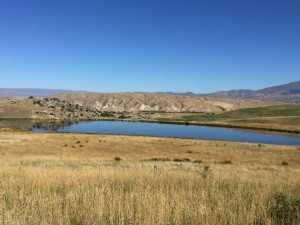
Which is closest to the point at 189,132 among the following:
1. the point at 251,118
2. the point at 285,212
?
the point at 251,118

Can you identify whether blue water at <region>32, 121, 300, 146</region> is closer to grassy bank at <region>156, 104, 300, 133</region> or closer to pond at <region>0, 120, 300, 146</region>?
pond at <region>0, 120, 300, 146</region>

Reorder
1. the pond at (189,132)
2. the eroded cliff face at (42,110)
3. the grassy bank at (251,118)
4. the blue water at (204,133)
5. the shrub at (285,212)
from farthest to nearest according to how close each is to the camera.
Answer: the eroded cliff face at (42,110) < the grassy bank at (251,118) < the pond at (189,132) < the blue water at (204,133) < the shrub at (285,212)

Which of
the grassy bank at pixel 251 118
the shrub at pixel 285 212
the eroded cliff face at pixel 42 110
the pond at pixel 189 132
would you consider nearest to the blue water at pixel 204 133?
the pond at pixel 189 132

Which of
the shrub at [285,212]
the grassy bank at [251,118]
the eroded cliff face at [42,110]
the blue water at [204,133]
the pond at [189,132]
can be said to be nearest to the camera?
the shrub at [285,212]

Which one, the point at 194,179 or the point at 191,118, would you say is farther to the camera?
the point at 191,118

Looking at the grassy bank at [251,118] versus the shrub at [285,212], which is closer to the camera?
the shrub at [285,212]

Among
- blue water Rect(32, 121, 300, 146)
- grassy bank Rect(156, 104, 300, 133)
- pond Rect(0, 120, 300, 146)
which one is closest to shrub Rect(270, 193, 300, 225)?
pond Rect(0, 120, 300, 146)

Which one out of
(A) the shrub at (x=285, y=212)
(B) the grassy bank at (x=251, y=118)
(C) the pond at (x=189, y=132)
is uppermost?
(A) the shrub at (x=285, y=212)

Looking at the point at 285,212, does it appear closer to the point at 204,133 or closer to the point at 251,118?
the point at 204,133

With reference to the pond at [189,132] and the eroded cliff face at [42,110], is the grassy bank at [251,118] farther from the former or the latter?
the eroded cliff face at [42,110]

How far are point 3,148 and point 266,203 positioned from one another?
45399 millimetres

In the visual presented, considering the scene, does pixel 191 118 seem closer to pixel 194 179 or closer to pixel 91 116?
pixel 91 116

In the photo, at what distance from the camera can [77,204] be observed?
934 cm

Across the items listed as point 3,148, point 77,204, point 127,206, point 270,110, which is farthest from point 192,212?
point 270,110
